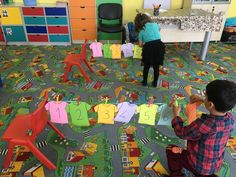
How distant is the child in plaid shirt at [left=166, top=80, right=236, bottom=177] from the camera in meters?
1.17

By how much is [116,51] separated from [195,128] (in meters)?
2.49

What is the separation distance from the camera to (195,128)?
1.28m

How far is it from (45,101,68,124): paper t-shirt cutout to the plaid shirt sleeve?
858mm

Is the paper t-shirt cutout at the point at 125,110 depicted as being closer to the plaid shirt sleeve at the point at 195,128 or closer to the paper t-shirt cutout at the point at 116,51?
the plaid shirt sleeve at the point at 195,128

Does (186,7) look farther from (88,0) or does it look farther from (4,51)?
(4,51)

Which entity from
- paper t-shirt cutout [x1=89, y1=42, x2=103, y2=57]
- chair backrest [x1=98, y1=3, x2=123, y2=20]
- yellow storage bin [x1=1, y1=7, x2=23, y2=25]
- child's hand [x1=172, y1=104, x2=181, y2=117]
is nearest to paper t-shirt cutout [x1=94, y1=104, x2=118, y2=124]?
child's hand [x1=172, y1=104, x2=181, y2=117]

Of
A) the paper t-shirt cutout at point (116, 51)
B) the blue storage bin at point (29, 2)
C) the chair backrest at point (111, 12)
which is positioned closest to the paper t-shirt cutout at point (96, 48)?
the paper t-shirt cutout at point (116, 51)

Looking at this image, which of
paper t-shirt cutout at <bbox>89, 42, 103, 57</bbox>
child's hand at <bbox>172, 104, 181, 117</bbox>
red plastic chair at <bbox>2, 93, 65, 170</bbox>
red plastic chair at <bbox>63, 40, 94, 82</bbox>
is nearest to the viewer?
child's hand at <bbox>172, 104, 181, 117</bbox>

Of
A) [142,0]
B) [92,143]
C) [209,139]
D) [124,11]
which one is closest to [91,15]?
[124,11]

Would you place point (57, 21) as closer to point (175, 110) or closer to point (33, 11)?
point (33, 11)

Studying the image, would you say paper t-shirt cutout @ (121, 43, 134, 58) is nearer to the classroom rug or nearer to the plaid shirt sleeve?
the classroom rug

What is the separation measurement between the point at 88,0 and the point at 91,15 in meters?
0.28

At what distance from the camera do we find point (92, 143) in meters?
2.07

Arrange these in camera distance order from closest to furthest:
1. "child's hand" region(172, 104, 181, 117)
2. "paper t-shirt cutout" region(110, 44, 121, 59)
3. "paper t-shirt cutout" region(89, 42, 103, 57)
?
"child's hand" region(172, 104, 181, 117), "paper t-shirt cutout" region(89, 42, 103, 57), "paper t-shirt cutout" region(110, 44, 121, 59)
